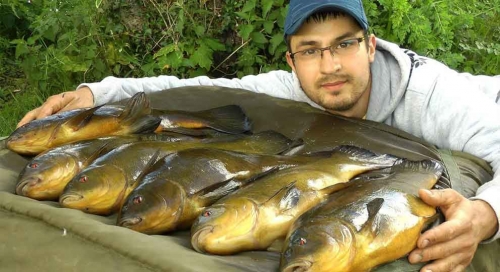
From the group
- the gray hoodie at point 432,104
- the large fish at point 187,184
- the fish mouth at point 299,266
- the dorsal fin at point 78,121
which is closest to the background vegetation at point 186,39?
the gray hoodie at point 432,104

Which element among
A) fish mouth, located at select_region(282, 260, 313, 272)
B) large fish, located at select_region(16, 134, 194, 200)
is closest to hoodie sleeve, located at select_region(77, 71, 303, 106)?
large fish, located at select_region(16, 134, 194, 200)

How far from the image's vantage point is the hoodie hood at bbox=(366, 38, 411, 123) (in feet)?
10.4

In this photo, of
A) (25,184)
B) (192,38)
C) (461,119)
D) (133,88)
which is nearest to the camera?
(25,184)

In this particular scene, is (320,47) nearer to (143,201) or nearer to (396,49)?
(396,49)

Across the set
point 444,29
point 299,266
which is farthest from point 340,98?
point 444,29

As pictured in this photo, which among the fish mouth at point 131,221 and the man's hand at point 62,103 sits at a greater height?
the fish mouth at point 131,221

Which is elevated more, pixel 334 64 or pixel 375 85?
pixel 334 64

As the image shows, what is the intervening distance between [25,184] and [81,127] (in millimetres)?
583

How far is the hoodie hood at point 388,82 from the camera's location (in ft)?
10.4

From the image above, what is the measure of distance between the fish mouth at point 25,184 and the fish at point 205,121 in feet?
2.43

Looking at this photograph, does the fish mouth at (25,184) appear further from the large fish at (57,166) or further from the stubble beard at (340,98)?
the stubble beard at (340,98)

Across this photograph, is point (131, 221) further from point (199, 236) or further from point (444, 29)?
point (444, 29)

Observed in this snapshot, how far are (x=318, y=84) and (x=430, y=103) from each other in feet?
1.70

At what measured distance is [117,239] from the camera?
1.88 m
